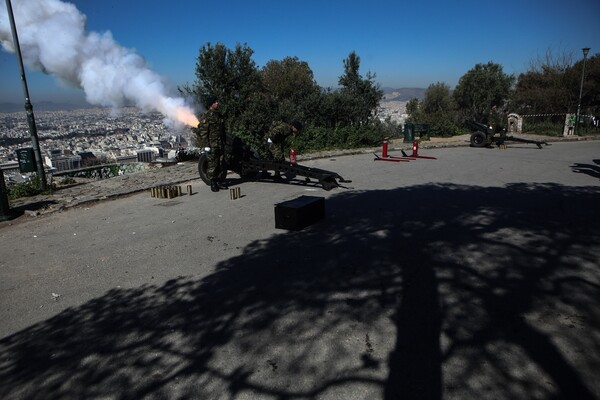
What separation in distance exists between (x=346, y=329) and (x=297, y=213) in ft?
9.13

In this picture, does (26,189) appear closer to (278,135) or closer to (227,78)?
(278,135)

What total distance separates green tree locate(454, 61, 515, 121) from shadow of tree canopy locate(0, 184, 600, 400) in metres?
33.7

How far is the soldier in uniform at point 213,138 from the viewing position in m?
8.97

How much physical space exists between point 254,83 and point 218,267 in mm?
16402

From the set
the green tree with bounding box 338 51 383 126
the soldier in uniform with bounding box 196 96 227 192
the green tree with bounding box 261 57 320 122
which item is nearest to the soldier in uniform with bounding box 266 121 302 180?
the soldier in uniform with bounding box 196 96 227 192

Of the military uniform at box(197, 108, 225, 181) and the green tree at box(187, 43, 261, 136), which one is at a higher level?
the green tree at box(187, 43, 261, 136)

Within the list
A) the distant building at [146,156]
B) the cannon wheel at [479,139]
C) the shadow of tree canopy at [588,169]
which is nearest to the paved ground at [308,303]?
the shadow of tree canopy at [588,169]

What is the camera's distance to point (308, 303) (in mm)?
3729

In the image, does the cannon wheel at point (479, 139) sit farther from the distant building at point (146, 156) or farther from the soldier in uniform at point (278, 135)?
the distant building at point (146, 156)

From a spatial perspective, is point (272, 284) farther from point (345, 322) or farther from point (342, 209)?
point (342, 209)

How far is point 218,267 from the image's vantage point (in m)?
4.71

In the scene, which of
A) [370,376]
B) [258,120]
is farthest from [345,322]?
[258,120]

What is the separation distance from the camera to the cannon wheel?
55.6 feet

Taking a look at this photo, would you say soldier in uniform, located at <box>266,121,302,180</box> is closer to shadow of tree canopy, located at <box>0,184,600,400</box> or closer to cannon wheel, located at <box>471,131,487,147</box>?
shadow of tree canopy, located at <box>0,184,600,400</box>
